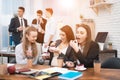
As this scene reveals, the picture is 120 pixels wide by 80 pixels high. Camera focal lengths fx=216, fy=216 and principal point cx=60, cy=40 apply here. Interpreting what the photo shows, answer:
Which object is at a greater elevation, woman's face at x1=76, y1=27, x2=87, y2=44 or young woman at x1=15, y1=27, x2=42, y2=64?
woman's face at x1=76, y1=27, x2=87, y2=44

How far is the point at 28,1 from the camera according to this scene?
20.2ft

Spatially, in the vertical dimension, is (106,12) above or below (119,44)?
above

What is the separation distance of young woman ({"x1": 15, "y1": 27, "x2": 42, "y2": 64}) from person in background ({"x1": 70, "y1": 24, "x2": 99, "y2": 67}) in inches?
26.3

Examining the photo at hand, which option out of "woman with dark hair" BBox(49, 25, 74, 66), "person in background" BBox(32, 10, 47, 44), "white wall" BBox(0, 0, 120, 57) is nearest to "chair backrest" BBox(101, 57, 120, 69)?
"woman with dark hair" BBox(49, 25, 74, 66)

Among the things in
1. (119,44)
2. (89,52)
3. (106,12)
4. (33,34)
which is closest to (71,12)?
(106,12)

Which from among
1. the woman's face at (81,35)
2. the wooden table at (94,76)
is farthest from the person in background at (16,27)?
the wooden table at (94,76)

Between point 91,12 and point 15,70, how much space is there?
3.30 metres

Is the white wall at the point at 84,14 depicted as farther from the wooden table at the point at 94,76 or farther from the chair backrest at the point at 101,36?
the wooden table at the point at 94,76

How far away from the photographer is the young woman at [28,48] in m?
3.01

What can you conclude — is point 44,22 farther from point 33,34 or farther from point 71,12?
point 33,34

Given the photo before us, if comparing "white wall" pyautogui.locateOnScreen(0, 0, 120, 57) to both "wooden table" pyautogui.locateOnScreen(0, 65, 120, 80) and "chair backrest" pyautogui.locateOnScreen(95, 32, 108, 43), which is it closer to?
"chair backrest" pyautogui.locateOnScreen(95, 32, 108, 43)

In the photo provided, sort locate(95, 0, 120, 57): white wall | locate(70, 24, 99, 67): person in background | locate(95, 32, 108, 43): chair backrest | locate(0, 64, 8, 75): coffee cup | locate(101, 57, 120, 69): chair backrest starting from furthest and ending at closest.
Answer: locate(95, 32, 108, 43): chair backrest
locate(95, 0, 120, 57): white wall
locate(101, 57, 120, 69): chair backrest
locate(70, 24, 99, 67): person in background
locate(0, 64, 8, 75): coffee cup

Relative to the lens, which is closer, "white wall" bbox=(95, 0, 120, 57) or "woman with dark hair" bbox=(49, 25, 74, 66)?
"woman with dark hair" bbox=(49, 25, 74, 66)

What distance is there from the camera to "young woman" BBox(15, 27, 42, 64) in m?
3.01
